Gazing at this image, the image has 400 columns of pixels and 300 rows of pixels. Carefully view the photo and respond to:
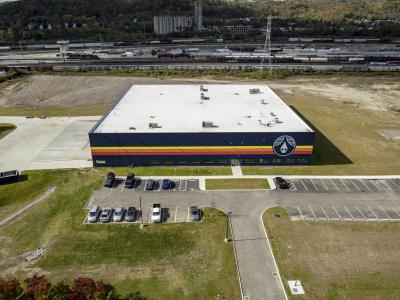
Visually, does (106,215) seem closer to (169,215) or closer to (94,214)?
(94,214)

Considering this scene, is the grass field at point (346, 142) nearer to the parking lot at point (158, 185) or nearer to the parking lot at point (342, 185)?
the parking lot at point (342, 185)

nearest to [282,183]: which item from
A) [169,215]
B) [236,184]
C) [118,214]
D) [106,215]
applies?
[236,184]

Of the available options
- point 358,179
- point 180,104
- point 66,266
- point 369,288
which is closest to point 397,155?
point 358,179

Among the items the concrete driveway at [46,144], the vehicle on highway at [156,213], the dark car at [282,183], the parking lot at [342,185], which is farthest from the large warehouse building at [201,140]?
the vehicle on highway at [156,213]

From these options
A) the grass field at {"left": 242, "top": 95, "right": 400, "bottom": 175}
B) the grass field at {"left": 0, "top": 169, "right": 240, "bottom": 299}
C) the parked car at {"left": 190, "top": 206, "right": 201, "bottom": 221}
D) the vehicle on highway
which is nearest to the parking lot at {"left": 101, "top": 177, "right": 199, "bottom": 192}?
the vehicle on highway

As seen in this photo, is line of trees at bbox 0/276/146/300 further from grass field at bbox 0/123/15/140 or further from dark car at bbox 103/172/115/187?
grass field at bbox 0/123/15/140

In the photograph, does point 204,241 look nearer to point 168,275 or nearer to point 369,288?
point 168,275
